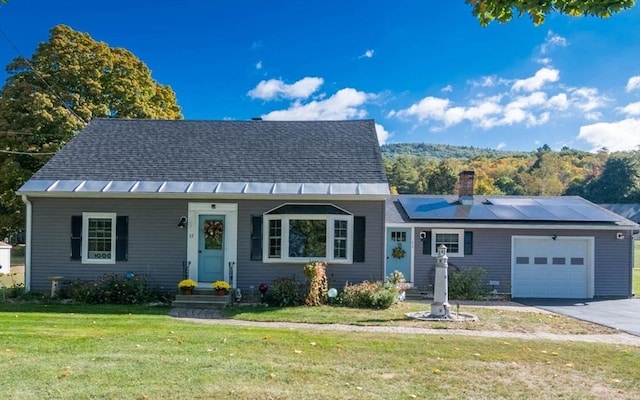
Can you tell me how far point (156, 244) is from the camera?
1234 centimetres

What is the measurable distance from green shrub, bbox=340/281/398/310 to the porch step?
2835mm

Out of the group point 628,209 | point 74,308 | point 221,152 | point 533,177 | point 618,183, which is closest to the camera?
point 74,308

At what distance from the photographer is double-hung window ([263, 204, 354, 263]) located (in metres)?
12.2

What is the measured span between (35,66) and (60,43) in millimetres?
1442

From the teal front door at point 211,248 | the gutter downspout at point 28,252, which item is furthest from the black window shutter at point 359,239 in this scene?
the gutter downspout at point 28,252

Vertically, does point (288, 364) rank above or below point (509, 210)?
below

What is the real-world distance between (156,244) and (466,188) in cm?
1088

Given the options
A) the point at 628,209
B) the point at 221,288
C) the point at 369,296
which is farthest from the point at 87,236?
the point at 628,209

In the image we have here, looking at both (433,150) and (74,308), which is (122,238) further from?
(433,150)

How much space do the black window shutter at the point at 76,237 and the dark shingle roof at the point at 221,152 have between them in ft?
3.70

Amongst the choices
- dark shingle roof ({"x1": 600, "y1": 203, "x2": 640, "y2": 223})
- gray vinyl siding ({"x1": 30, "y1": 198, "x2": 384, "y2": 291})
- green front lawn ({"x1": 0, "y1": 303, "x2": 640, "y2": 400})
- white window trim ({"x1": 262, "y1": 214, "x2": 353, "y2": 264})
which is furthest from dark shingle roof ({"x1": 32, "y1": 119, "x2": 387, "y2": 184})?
dark shingle roof ({"x1": 600, "y1": 203, "x2": 640, "y2": 223})

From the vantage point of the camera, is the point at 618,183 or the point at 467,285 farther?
the point at 618,183

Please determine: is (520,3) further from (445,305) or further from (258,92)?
(258,92)

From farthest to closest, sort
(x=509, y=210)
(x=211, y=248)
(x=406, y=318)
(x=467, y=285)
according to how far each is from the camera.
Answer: (x=509, y=210), (x=467, y=285), (x=211, y=248), (x=406, y=318)
